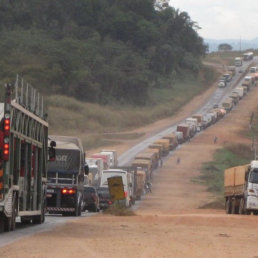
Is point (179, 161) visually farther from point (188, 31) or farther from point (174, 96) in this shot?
point (188, 31)

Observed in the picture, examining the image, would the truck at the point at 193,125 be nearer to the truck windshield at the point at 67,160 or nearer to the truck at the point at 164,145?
the truck at the point at 164,145

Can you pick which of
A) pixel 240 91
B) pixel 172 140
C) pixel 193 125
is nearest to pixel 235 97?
pixel 240 91

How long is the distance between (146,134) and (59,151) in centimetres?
7981

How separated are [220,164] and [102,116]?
103 ft

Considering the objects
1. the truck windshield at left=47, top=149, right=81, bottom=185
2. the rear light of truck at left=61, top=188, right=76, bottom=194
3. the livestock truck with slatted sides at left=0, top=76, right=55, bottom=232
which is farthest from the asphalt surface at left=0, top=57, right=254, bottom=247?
the truck windshield at left=47, top=149, right=81, bottom=185

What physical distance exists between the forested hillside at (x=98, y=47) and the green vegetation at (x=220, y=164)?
25.1 meters

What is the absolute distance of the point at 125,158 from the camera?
310 ft

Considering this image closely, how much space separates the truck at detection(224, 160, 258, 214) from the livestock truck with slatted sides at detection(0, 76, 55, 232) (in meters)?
15.0

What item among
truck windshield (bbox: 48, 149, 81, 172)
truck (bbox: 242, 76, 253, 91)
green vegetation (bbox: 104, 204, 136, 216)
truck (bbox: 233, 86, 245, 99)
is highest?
truck (bbox: 242, 76, 253, 91)

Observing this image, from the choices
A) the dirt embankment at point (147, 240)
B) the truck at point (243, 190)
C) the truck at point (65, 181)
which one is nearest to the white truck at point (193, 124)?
the truck at point (243, 190)

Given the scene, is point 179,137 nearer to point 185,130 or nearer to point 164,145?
point 185,130

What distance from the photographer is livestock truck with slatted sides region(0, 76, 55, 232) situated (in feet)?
71.6

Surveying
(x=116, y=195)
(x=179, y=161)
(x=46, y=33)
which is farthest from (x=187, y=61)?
(x=116, y=195)

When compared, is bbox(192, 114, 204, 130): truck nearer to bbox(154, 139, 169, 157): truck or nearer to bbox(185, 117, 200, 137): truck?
bbox(185, 117, 200, 137): truck
